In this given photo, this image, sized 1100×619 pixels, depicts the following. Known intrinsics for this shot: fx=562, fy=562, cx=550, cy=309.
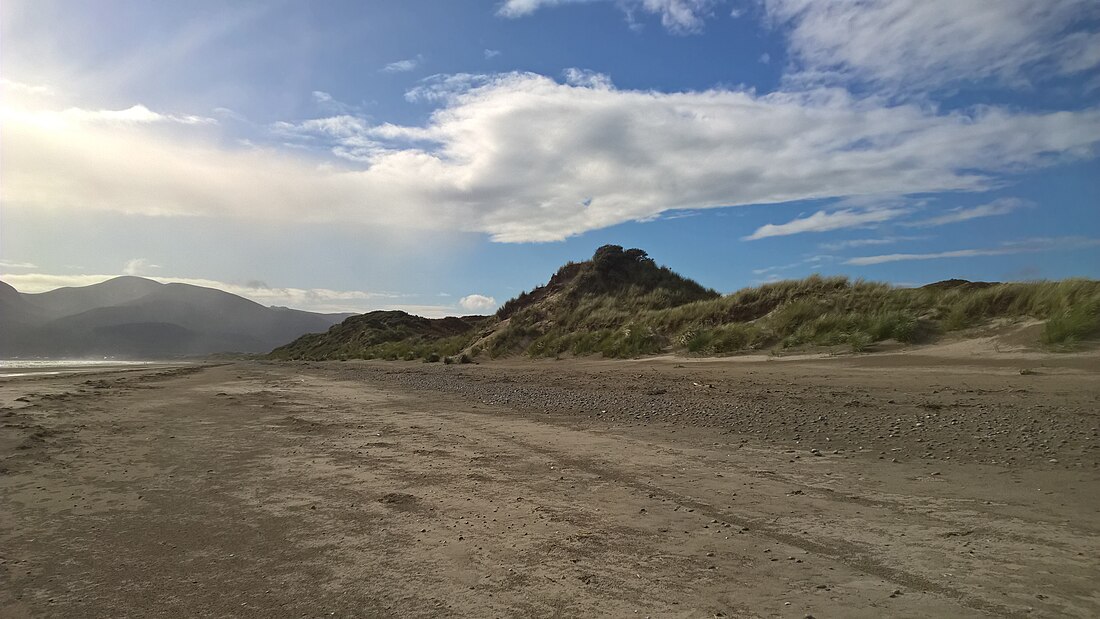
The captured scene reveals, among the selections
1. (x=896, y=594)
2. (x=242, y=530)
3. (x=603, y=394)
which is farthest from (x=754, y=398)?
(x=242, y=530)

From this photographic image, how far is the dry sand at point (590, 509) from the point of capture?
10.6ft

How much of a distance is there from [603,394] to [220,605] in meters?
9.47

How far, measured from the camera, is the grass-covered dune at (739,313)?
43.6 feet

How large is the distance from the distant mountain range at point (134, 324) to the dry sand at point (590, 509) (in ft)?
295

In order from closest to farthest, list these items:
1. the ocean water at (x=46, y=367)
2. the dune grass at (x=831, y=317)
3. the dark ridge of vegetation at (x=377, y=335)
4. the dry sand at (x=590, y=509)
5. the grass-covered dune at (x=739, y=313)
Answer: the dry sand at (x=590, y=509), the dune grass at (x=831, y=317), the grass-covered dune at (x=739, y=313), the ocean water at (x=46, y=367), the dark ridge of vegetation at (x=377, y=335)

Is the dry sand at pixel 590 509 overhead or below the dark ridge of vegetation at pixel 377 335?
below

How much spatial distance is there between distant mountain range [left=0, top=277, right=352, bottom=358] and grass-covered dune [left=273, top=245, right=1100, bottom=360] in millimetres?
76186

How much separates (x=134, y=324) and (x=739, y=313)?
132 metres

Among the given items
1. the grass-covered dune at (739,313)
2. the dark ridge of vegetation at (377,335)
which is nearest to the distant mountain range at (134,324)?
the dark ridge of vegetation at (377,335)

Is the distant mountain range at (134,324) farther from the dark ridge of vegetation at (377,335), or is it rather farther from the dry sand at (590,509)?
the dry sand at (590,509)

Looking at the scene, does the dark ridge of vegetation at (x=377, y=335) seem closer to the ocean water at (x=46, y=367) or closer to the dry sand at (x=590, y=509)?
the ocean water at (x=46, y=367)

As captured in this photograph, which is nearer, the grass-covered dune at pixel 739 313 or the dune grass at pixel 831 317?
the dune grass at pixel 831 317

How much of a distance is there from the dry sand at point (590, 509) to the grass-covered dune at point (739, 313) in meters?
3.98

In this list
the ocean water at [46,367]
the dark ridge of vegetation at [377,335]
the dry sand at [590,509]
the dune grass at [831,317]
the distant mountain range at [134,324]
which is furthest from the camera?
the distant mountain range at [134,324]
